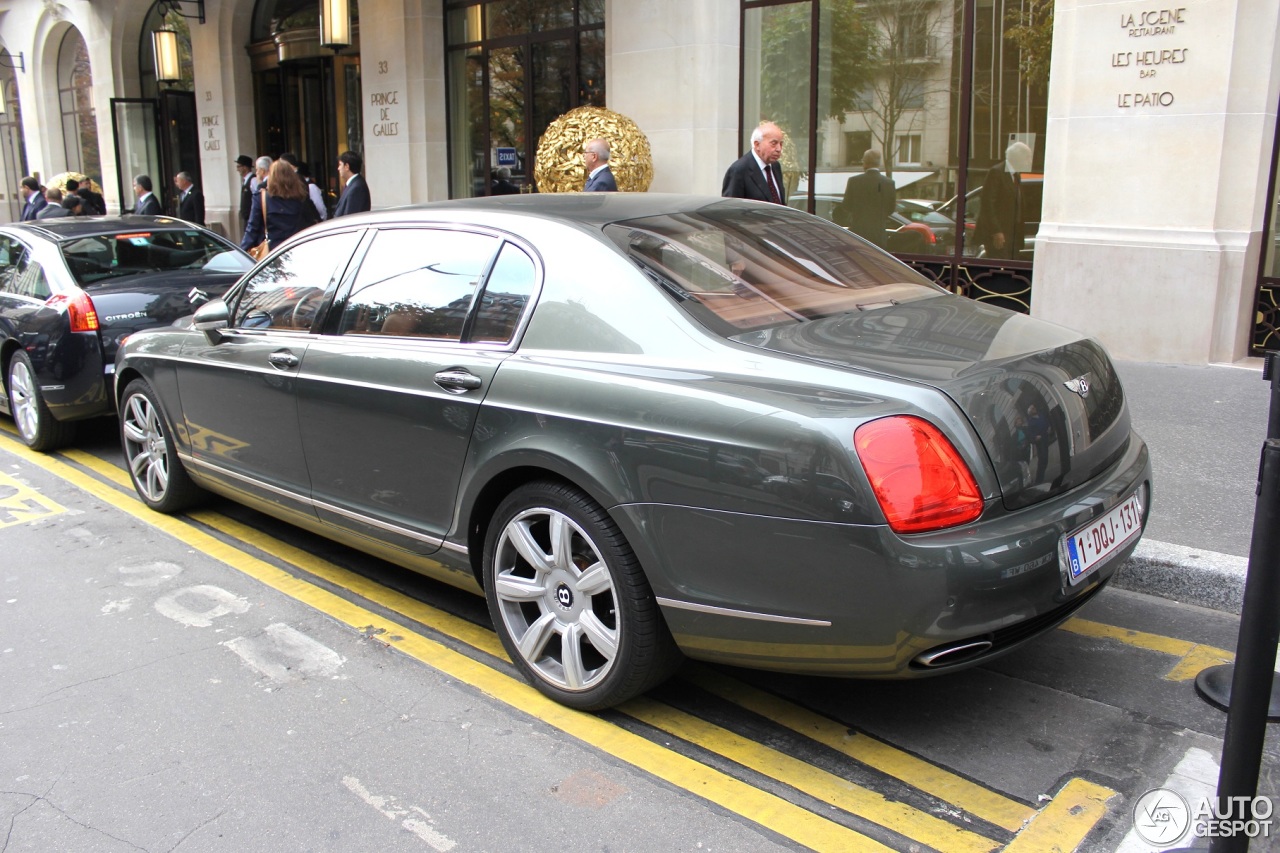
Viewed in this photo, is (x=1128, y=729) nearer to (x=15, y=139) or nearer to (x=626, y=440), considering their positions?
(x=626, y=440)

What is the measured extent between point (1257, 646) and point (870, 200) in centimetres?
906

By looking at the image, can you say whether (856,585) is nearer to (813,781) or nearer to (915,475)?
(915,475)

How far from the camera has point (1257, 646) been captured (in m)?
2.39

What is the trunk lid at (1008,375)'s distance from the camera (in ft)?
9.75

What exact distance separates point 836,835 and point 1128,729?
1117mm

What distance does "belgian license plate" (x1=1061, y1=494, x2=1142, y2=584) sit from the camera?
307 centimetres

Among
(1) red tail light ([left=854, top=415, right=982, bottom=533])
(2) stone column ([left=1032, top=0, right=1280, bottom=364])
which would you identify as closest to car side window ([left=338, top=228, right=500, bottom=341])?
(1) red tail light ([left=854, top=415, right=982, bottom=533])

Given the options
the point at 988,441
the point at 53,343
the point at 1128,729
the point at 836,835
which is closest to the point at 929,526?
the point at 988,441

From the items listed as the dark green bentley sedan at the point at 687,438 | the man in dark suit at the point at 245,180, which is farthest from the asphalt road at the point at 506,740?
the man in dark suit at the point at 245,180

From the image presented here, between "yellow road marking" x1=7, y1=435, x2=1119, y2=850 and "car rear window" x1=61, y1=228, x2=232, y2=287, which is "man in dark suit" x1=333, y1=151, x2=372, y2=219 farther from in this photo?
"yellow road marking" x1=7, y1=435, x2=1119, y2=850

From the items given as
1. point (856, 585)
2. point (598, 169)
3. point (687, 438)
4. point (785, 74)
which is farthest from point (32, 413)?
point (785, 74)

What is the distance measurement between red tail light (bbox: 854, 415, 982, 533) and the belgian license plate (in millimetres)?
401

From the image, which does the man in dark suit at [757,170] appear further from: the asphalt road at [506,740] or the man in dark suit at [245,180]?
the man in dark suit at [245,180]

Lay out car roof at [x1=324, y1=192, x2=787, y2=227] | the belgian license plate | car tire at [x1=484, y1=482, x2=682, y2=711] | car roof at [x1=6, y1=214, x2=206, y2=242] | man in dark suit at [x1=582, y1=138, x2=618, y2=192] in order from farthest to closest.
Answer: man in dark suit at [x1=582, y1=138, x2=618, y2=192] → car roof at [x1=6, y1=214, x2=206, y2=242] → car roof at [x1=324, y1=192, x2=787, y2=227] → car tire at [x1=484, y1=482, x2=682, y2=711] → the belgian license plate
